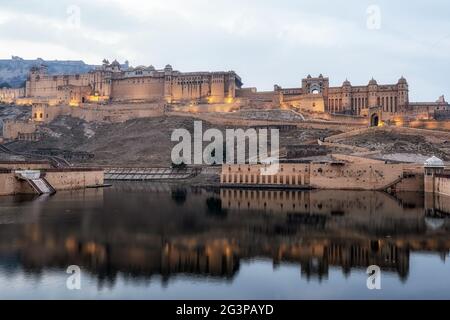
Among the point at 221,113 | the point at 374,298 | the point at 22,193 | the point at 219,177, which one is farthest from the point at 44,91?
the point at 374,298

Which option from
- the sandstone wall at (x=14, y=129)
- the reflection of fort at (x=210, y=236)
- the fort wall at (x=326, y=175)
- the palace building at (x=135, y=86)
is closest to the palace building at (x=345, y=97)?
the palace building at (x=135, y=86)

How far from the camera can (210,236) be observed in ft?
78.8

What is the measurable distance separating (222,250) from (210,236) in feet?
10.4

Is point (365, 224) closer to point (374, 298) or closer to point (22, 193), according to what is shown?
point (374, 298)

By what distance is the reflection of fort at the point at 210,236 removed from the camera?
1859 centimetres

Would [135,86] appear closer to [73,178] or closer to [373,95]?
[373,95]

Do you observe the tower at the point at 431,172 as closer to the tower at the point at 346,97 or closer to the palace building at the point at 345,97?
the palace building at the point at 345,97

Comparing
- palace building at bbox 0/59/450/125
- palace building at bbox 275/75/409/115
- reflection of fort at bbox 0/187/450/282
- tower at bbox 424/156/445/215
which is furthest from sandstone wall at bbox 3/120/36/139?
tower at bbox 424/156/445/215

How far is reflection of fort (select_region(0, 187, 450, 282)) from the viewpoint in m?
18.6

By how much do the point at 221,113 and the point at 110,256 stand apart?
67.2 metres

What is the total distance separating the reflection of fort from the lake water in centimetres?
5

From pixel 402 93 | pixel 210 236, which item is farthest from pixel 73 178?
pixel 402 93

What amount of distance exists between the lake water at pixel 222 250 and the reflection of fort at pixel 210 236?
0.17 feet

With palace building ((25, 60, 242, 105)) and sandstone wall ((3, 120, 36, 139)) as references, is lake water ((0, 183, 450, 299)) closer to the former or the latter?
sandstone wall ((3, 120, 36, 139))
